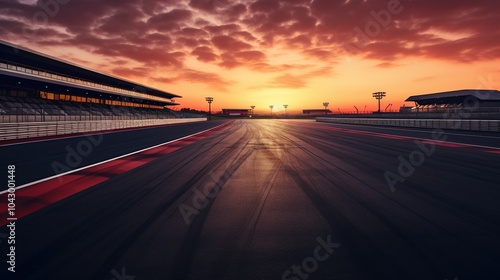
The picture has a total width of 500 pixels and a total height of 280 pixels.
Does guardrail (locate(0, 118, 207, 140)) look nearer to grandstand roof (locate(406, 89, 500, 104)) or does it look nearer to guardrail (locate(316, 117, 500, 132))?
guardrail (locate(316, 117, 500, 132))

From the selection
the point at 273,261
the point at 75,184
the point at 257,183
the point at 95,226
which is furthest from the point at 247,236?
the point at 75,184

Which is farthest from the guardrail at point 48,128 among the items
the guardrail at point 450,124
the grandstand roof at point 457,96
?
the grandstand roof at point 457,96

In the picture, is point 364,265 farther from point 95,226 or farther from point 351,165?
point 351,165

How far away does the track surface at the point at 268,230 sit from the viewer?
2.79m

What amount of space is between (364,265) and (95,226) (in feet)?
11.3

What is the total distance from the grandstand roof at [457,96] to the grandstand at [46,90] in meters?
56.2

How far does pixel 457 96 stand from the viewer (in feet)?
169

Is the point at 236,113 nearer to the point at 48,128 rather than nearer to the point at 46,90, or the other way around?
the point at 46,90

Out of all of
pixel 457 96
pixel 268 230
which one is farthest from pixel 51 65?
pixel 457 96

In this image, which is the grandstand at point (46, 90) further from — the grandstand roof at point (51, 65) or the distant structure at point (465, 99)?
the distant structure at point (465, 99)

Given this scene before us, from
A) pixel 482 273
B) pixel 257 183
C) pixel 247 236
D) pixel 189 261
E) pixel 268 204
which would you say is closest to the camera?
pixel 482 273

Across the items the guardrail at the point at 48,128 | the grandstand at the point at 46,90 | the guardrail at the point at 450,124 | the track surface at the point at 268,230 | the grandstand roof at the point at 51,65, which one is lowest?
the track surface at the point at 268,230

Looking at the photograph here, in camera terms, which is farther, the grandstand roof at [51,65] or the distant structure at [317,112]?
the distant structure at [317,112]

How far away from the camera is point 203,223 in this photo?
3.98 m
